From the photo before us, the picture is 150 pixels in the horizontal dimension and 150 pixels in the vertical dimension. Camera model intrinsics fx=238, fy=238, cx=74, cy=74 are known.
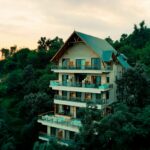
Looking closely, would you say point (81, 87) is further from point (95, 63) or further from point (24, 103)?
point (24, 103)

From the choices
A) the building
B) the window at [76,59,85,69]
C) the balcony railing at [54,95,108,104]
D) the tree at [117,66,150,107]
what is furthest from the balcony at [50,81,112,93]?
the window at [76,59,85,69]

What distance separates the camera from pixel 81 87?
2800 cm

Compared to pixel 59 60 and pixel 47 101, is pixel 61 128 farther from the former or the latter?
pixel 59 60

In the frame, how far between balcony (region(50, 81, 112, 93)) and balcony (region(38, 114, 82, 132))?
3577mm

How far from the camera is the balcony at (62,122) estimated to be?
84.7 feet

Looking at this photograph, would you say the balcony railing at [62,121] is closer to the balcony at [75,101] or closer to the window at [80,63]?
the balcony at [75,101]

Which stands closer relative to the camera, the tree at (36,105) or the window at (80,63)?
the window at (80,63)

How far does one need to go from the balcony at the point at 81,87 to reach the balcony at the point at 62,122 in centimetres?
358

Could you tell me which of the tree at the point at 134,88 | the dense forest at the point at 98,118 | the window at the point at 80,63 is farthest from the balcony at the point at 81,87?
the window at the point at 80,63

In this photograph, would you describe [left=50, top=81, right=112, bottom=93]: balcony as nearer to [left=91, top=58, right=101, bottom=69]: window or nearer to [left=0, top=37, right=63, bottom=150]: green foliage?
[left=91, top=58, right=101, bottom=69]: window

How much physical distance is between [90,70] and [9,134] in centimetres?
1270

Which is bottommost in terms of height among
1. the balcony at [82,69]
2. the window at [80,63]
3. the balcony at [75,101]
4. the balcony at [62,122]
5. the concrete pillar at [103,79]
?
the balcony at [62,122]

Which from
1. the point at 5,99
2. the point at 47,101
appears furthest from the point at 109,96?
the point at 5,99

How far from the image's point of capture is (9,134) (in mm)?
29281
